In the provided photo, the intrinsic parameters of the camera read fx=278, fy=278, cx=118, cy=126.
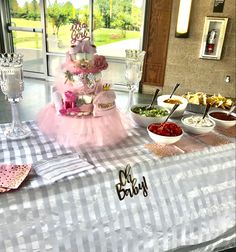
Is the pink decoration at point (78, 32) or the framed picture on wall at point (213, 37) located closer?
the pink decoration at point (78, 32)

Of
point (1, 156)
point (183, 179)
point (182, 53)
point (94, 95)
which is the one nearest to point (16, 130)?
point (1, 156)

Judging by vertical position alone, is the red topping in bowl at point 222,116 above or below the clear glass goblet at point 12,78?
below

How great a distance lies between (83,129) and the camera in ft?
3.51

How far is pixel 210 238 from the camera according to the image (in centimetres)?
116

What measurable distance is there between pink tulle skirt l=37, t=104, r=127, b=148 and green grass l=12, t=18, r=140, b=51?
332 centimetres

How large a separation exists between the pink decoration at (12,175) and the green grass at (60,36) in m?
3.57

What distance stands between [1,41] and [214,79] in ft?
11.7

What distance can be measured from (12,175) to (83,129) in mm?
313

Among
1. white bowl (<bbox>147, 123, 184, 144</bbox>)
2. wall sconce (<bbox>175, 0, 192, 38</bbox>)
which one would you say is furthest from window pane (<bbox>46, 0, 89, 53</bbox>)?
white bowl (<bbox>147, 123, 184, 144</bbox>)

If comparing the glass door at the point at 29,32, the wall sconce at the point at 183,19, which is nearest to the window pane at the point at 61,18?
the glass door at the point at 29,32

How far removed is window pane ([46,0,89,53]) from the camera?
4.36m

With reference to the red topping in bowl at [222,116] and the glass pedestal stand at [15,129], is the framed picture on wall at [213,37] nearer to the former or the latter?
the red topping in bowl at [222,116]

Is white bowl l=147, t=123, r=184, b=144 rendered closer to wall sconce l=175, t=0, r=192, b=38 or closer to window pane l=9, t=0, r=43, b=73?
wall sconce l=175, t=0, r=192, b=38

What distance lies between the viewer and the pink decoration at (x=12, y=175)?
0.83 metres
